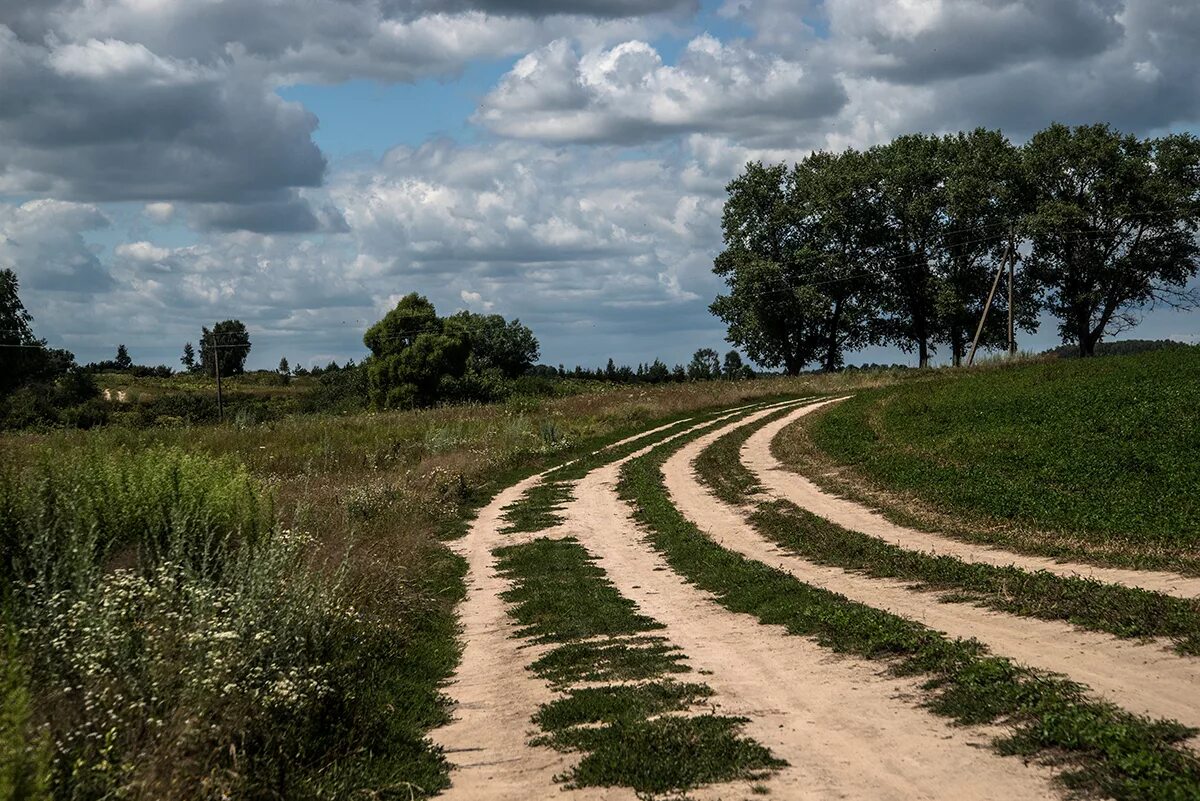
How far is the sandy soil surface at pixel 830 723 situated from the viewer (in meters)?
7.06

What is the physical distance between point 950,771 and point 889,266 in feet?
233

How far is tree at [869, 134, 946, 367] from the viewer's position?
239 ft

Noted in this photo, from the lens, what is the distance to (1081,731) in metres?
7.50

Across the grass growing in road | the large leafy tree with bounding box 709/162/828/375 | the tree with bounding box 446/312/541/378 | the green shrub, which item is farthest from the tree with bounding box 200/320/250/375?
the green shrub

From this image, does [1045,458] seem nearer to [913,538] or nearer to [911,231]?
[913,538]

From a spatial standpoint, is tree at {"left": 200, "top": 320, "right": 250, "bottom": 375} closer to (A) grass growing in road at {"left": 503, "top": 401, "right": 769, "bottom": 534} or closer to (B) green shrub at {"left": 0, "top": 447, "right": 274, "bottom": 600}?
(A) grass growing in road at {"left": 503, "top": 401, "right": 769, "bottom": 534}

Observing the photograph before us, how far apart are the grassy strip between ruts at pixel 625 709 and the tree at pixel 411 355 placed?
230 ft

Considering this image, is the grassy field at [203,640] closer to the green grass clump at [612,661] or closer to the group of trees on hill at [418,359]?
the green grass clump at [612,661]

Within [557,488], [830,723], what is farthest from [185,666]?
[557,488]

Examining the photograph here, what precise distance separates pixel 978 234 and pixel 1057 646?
6569 cm

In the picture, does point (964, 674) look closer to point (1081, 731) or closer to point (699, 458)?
point (1081, 731)

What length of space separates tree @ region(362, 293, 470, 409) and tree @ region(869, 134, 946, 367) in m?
34.3

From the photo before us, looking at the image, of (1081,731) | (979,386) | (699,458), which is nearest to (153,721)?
(1081,731)

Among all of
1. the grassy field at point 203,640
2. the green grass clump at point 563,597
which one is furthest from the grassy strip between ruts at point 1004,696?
the grassy field at point 203,640
